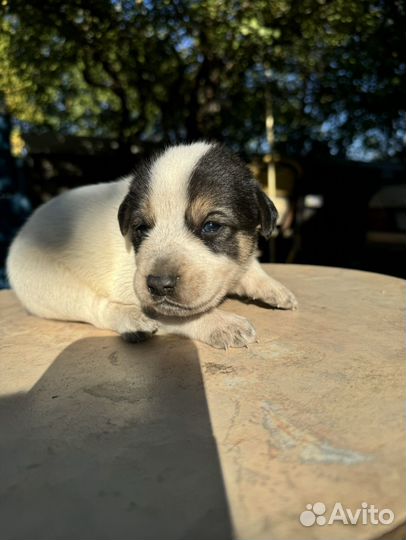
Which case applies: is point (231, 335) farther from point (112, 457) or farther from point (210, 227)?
point (112, 457)

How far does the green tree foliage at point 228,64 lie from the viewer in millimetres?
7121

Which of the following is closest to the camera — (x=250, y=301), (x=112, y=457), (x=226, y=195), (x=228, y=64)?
(x=112, y=457)

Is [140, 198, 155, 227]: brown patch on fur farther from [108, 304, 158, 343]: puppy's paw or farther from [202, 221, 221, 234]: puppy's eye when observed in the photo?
[108, 304, 158, 343]: puppy's paw

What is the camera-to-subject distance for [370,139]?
1235cm

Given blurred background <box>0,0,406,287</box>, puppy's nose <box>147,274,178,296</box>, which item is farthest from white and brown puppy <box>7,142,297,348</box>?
blurred background <box>0,0,406,287</box>

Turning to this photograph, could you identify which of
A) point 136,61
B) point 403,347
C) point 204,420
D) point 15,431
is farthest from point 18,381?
point 136,61

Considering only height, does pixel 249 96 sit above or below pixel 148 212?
above

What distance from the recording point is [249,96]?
10211mm

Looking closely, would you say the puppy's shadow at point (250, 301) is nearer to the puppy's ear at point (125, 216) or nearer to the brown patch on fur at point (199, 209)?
the brown patch on fur at point (199, 209)

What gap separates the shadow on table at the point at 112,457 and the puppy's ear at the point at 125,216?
3.18 feet

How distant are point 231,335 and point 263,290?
74 centimetres

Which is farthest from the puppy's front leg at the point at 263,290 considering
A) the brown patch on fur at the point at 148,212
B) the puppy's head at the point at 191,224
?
the brown patch on fur at the point at 148,212

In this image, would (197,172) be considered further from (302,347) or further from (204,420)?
(204,420)

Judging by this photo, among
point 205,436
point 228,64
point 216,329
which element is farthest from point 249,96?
point 205,436
